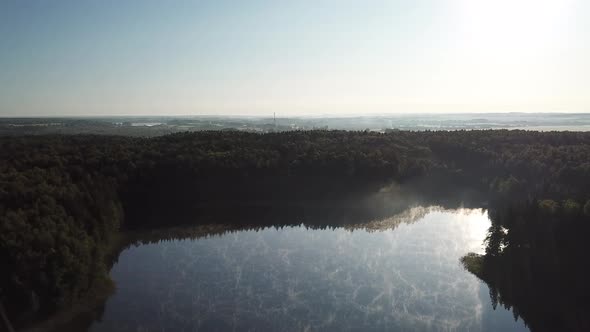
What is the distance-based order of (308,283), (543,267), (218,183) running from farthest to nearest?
(218,183)
(308,283)
(543,267)

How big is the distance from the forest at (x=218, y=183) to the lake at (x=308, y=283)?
4.29 metres

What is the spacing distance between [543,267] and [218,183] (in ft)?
160

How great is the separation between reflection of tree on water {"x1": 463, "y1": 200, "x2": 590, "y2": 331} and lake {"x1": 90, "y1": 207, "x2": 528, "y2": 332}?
1923mm

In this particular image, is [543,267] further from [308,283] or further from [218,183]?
[218,183]

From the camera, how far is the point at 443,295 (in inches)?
1494

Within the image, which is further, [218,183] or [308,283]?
[218,183]

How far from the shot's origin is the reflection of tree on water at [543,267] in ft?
113

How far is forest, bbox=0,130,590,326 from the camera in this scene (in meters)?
33.9

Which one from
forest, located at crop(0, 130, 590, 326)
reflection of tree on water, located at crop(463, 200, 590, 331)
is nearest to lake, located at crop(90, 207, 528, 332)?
reflection of tree on water, located at crop(463, 200, 590, 331)

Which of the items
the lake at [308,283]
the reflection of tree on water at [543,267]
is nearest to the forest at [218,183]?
the reflection of tree on water at [543,267]

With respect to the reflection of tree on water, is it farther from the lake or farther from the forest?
the lake

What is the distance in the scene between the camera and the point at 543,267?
127 feet

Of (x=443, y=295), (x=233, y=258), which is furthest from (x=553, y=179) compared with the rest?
(x=233, y=258)

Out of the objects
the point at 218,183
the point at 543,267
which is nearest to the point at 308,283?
the point at 543,267
